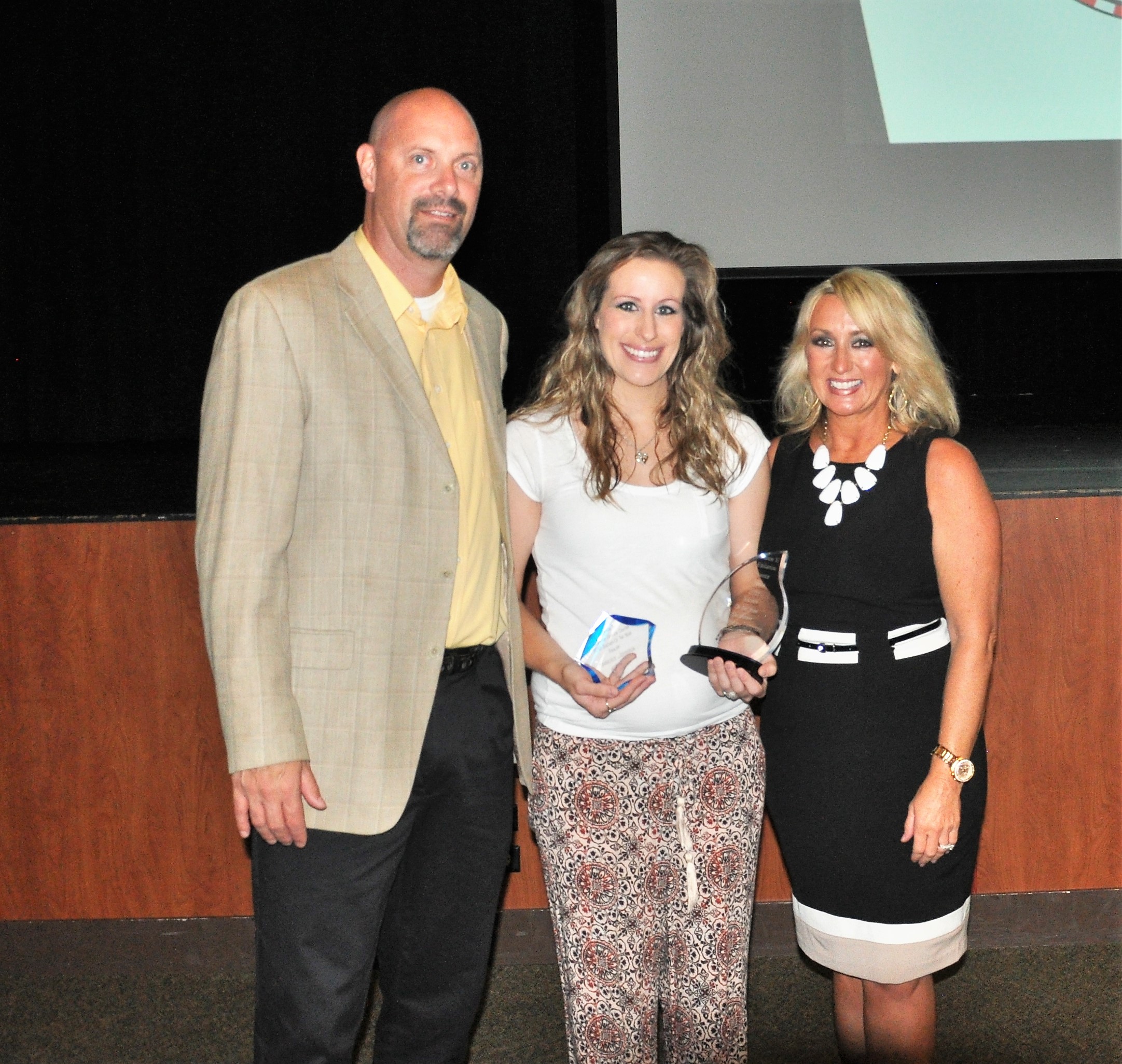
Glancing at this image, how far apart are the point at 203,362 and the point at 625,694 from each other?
4550 millimetres

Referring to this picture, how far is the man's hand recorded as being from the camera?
1594mm

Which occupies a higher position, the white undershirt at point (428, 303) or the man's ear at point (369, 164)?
the man's ear at point (369, 164)

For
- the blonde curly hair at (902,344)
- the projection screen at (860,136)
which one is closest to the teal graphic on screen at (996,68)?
the projection screen at (860,136)

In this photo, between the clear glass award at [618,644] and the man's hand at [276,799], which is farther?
the clear glass award at [618,644]

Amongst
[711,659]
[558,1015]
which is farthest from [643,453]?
[558,1015]

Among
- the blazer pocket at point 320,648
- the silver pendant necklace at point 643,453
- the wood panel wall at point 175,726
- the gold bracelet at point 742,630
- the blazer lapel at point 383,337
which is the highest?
the blazer lapel at point 383,337

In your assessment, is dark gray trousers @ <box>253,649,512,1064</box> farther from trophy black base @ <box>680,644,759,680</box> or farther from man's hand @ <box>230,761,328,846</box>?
trophy black base @ <box>680,644,759,680</box>

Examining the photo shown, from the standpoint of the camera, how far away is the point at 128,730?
9.05 ft

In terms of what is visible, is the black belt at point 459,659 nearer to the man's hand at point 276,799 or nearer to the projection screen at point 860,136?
the man's hand at point 276,799

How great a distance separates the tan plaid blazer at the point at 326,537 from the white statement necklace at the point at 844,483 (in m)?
0.66

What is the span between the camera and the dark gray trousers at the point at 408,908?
1.70 meters

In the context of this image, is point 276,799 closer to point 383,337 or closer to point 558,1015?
point 383,337

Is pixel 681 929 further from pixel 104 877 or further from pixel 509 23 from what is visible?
pixel 509 23

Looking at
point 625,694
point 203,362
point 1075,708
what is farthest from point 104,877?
point 203,362
